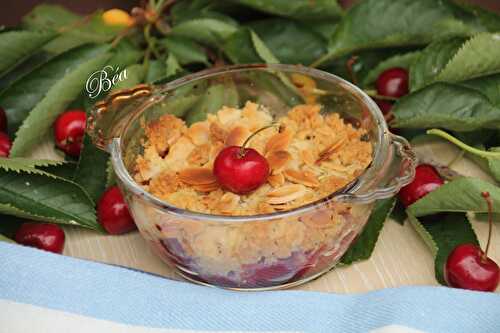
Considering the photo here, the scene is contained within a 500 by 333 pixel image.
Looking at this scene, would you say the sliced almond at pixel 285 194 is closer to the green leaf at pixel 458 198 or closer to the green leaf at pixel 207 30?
the green leaf at pixel 458 198

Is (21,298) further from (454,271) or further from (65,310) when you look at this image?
(454,271)

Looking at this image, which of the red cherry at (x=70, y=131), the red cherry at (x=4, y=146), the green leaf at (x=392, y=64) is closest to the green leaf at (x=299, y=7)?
the green leaf at (x=392, y=64)

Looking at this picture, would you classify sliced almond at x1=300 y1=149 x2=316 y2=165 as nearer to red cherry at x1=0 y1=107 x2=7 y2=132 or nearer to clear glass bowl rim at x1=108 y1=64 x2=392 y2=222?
clear glass bowl rim at x1=108 y1=64 x2=392 y2=222

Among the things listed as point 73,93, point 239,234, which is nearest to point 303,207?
point 239,234

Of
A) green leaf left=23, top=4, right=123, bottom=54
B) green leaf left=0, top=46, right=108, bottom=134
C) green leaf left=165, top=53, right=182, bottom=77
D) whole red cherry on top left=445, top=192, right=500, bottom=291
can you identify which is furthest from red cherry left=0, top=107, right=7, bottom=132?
whole red cherry on top left=445, top=192, right=500, bottom=291

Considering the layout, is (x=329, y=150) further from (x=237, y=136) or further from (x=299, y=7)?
(x=299, y=7)

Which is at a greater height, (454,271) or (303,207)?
(303,207)
